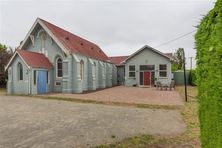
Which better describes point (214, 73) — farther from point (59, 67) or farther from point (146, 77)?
point (146, 77)

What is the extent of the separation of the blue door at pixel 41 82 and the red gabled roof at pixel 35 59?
73 centimetres

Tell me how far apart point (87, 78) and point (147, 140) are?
19.4 metres

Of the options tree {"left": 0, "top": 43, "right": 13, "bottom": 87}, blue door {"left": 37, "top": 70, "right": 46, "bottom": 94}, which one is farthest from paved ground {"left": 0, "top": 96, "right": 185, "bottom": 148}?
tree {"left": 0, "top": 43, "right": 13, "bottom": 87}

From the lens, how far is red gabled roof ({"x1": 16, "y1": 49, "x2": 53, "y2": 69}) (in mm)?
20031

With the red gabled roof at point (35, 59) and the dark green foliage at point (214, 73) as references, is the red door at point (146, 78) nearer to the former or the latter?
the red gabled roof at point (35, 59)

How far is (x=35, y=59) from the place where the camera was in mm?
20938

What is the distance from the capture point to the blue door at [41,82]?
20.5 metres

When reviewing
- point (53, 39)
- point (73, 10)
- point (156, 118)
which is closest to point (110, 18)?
point (73, 10)

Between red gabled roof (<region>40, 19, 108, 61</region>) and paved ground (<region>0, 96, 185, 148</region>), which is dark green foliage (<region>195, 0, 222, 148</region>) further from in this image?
red gabled roof (<region>40, 19, 108, 61</region>)

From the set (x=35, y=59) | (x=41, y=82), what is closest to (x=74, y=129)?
(x=41, y=82)

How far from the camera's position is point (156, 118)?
9.16 metres

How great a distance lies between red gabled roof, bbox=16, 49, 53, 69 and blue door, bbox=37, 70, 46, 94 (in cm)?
73

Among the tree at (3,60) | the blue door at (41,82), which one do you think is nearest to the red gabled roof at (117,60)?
the tree at (3,60)

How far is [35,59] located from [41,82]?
98.8 inches
